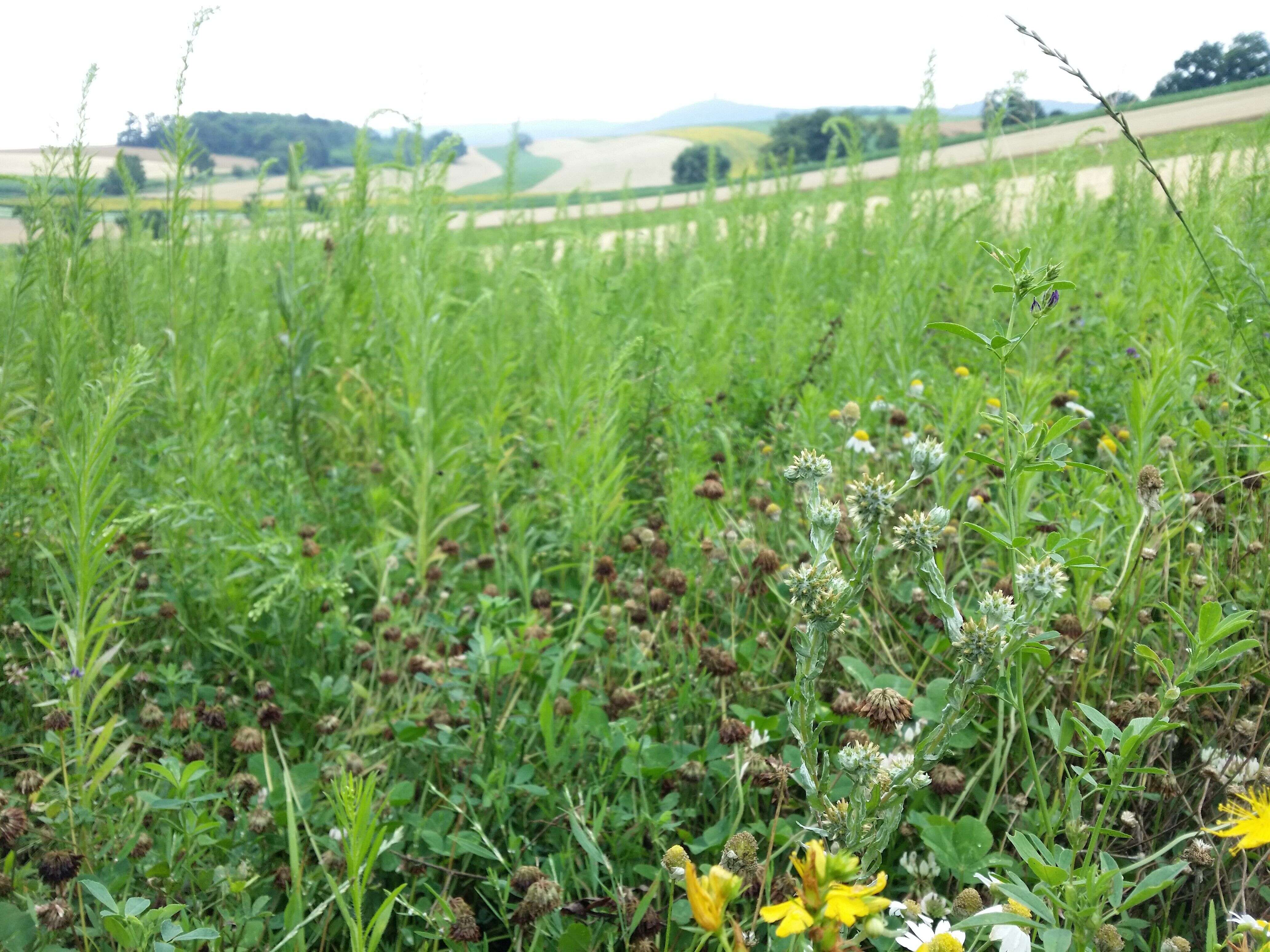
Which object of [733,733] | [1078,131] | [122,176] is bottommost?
[733,733]

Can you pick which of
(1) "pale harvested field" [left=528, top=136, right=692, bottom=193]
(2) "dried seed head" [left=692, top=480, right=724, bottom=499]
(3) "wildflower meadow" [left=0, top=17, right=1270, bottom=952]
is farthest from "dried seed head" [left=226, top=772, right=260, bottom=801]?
(1) "pale harvested field" [left=528, top=136, right=692, bottom=193]

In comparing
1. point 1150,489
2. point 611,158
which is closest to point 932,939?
point 1150,489

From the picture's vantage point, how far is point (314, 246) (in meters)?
3.89

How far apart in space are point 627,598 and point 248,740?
104 cm

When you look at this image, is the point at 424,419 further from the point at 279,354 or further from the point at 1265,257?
the point at 1265,257

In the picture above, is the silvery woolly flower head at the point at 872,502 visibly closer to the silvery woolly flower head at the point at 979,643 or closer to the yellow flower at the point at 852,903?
the silvery woolly flower head at the point at 979,643

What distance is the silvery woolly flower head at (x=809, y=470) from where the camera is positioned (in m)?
1.08

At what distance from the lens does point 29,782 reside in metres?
1.55

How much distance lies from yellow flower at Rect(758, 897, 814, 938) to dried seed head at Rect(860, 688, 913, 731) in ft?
1.55

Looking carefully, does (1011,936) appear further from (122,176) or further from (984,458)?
(122,176)

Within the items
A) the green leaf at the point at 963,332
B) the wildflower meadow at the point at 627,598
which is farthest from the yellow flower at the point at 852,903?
the green leaf at the point at 963,332

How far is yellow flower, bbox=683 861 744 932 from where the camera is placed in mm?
651

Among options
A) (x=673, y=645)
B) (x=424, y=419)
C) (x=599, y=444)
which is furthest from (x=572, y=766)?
(x=424, y=419)

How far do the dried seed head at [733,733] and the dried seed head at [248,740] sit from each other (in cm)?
94
